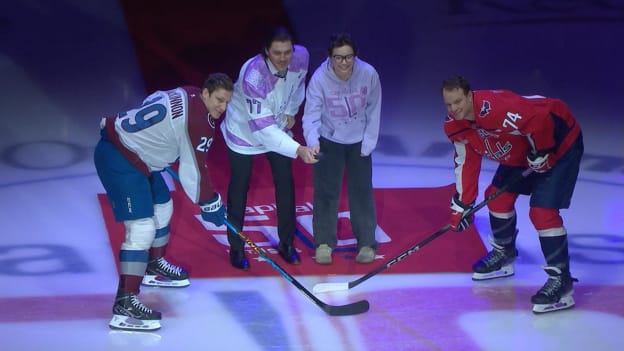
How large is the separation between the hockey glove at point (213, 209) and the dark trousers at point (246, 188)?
404 mm

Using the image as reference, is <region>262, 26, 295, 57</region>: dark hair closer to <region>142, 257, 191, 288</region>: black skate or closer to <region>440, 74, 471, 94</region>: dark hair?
<region>440, 74, 471, 94</region>: dark hair

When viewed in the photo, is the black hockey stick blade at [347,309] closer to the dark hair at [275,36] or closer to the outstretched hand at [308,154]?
the outstretched hand at [308,154]

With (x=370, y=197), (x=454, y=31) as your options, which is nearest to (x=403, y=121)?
(x=454, y=31)

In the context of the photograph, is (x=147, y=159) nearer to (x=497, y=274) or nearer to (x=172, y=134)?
(x=172, y=134)

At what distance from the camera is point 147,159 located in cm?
392

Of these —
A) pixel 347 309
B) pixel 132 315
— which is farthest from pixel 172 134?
pixel 347 309

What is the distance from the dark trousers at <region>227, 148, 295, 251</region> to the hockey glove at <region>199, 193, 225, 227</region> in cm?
40

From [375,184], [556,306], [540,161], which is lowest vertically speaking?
[556,306]

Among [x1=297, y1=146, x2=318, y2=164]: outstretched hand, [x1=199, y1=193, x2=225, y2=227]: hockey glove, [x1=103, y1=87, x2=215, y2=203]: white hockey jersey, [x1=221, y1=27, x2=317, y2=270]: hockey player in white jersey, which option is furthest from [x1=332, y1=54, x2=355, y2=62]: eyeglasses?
[x1=199, y1=193, x2=225, y2=227]: hockey glove

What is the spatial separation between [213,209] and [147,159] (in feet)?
1.03

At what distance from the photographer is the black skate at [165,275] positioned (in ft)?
14.1

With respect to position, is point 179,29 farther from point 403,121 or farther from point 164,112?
point 164,112

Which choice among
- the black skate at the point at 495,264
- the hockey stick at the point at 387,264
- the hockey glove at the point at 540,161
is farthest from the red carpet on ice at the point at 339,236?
the hockey glove at the point at 540,161

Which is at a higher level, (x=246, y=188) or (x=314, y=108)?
(x=314, y=108)
